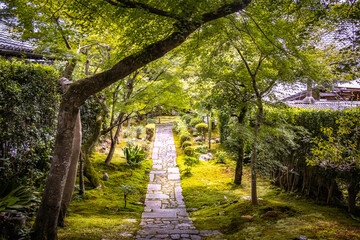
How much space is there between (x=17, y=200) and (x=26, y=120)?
75.7 inches

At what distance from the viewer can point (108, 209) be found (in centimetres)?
583

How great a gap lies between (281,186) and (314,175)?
150cm


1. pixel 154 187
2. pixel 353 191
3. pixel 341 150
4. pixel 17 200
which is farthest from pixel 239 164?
pixel 17 200

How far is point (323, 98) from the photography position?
485 inches

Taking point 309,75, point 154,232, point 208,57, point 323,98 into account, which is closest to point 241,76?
point 208,57

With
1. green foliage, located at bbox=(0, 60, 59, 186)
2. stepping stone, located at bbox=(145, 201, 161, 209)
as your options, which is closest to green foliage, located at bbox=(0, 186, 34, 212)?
green foliage, located at bbox=(0, 60, 59, 186)

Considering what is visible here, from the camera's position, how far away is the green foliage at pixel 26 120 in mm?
4469

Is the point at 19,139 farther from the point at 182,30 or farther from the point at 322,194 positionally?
the point at 322,194

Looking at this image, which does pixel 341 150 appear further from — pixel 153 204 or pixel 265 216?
pixel 153 204

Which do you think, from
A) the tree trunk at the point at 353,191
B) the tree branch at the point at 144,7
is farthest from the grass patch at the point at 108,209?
the tree trunk at the point at 353,191

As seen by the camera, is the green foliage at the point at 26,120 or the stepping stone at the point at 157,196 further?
the stepping stone at the point at 157,196

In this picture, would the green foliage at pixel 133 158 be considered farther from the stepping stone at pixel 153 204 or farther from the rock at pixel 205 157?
the rock at pixel 205 157

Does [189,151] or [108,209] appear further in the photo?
[189,151]

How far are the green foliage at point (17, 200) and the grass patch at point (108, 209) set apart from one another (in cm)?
76
